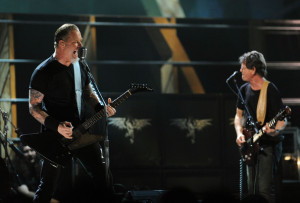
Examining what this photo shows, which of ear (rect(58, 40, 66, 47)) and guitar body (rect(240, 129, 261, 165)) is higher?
ear (rect(58, 40, 66, 47))

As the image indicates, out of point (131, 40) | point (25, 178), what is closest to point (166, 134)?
point (131, 40)

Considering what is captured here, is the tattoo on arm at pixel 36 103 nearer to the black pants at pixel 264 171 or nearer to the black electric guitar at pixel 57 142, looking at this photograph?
the black electric guitar at pixel 57 142

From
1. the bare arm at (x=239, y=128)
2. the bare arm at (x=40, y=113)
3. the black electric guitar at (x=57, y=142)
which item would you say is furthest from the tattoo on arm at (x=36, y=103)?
the bare arm at (x=239, y=128)

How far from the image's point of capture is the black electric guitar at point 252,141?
6.02 metres

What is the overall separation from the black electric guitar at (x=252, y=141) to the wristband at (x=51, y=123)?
226 cm

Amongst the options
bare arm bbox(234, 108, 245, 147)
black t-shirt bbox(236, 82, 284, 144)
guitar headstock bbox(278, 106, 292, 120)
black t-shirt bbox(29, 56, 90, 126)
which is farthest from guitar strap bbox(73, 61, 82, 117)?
guitar headstock bbox(278, 106, 292, 120)

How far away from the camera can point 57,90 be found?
17.4 feet

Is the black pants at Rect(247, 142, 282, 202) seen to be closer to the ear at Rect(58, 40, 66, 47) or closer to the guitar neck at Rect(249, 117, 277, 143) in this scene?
the guitar neck at Rect(249, 117, 277, 143)

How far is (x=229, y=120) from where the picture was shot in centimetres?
883

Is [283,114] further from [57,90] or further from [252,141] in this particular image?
[57,90]

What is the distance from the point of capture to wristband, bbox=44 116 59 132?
5039mm

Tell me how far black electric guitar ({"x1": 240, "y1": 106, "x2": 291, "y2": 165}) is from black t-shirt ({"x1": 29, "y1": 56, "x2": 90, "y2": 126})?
2.03m

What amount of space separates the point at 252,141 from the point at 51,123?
2.31 m

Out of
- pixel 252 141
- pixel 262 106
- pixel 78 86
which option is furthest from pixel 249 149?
pixel 78 86
